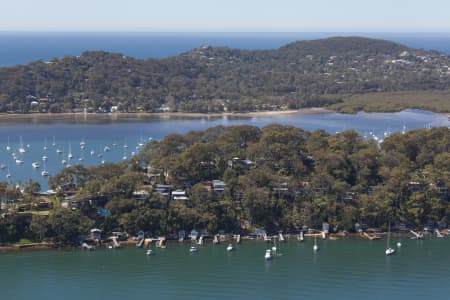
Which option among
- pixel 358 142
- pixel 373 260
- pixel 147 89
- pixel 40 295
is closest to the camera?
pixel 40 295

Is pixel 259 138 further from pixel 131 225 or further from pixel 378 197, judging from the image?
pixel 131 225

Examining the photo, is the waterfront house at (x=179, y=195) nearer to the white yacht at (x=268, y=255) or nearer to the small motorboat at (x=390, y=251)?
the white yacht at (x=268, y=255)

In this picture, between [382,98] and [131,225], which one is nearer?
[131,225]

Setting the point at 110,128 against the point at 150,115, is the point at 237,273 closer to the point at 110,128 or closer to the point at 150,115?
the point at 110,128

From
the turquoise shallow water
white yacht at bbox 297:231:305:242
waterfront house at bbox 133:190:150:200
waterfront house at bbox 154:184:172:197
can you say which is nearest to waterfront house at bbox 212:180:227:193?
waterfront house at bbox 154:184:172:197

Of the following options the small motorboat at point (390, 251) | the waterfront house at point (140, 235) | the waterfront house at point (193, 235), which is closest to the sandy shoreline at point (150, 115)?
the waterfront house at point (140, 235)

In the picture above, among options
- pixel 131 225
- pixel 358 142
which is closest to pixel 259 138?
pixel 358 142

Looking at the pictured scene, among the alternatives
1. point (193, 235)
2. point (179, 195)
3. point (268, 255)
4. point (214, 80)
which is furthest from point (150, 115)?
point (268, 255)
